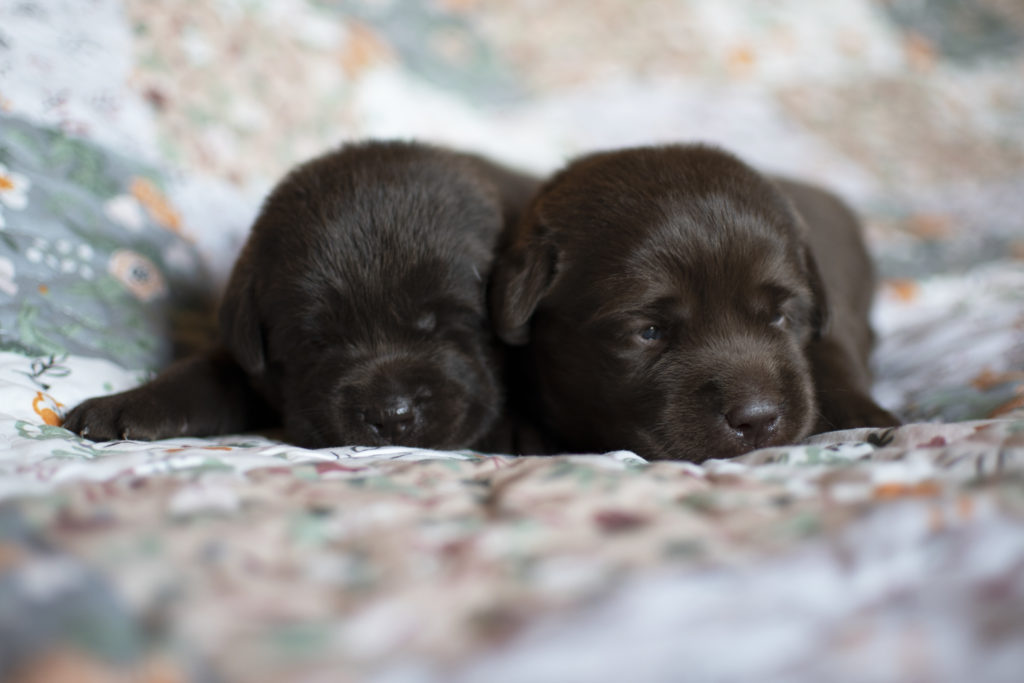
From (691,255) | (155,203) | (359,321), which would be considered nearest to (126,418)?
(359,321)

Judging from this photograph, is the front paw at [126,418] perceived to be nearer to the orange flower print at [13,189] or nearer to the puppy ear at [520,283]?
the orange flower print at [13,189]

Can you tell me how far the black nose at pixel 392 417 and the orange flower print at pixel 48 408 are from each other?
0.72 metres

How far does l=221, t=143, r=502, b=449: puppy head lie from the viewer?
203 centimetres

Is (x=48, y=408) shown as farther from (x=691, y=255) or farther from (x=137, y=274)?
(x=691, y=255)

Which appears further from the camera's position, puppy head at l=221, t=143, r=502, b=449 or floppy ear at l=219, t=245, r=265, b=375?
floppy ear at l=219, t=245, r=265, b=375

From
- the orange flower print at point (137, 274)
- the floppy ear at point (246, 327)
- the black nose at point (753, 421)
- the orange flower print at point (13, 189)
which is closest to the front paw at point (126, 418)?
the floppy ear at point (246, 327)

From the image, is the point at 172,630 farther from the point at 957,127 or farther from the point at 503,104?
the point at 957,127

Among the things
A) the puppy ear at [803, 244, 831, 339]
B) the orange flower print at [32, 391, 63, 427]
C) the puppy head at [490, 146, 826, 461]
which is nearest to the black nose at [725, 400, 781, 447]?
the puppy head at [490, 146, 826, 461]

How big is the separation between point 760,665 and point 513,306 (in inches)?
50.1

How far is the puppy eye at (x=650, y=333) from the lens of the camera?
1976 millimetres

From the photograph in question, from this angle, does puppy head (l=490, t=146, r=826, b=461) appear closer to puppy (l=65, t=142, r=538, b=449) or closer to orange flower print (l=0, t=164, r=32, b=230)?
puppy (l=65, t=142, r=538, b=449)

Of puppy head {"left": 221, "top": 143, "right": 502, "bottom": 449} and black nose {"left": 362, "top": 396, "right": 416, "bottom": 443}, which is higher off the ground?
puppy head {"left": 221, "top": 143, "right": 502, "bottom": 449}

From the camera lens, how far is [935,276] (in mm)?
3641

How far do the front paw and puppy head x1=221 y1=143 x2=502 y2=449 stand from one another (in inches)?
9.9
